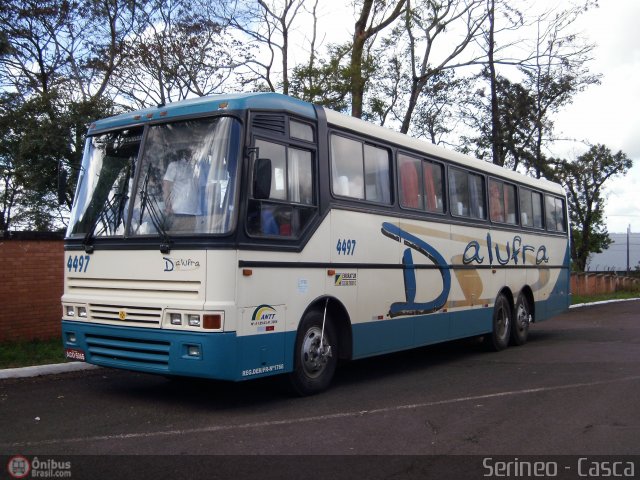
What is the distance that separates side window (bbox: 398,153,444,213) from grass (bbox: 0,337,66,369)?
5348 millimetres

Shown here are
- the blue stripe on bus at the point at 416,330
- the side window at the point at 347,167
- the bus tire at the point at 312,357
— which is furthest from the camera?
the blue stripe on bus at the point at 416,330

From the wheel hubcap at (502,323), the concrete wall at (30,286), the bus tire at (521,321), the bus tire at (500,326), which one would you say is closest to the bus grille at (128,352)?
the concrete wall at (30,286)

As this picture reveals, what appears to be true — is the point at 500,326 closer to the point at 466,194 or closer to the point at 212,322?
the point at 466,194

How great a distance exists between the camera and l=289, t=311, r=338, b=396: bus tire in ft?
25.2

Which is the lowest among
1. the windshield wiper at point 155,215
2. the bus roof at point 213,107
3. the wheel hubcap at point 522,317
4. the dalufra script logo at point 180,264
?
the wheel hubcap at point 522,317

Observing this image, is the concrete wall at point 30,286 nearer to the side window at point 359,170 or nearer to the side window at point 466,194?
the side window at point 359,170

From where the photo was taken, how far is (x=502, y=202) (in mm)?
13086

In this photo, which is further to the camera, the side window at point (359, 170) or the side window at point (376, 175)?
the side window at point (376, 175)

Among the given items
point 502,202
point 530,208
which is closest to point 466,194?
point 502,202

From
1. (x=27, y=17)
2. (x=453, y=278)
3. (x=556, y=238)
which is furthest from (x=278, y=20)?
(x=453, y=278)

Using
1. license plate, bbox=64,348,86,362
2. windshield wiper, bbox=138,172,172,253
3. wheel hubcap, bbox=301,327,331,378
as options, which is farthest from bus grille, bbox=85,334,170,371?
wheel hubcap, bbox=301,327,331,378

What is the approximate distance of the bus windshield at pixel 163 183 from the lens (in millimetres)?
6973

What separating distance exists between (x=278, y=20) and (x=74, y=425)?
1752cm

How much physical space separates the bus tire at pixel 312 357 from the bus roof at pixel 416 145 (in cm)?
244
